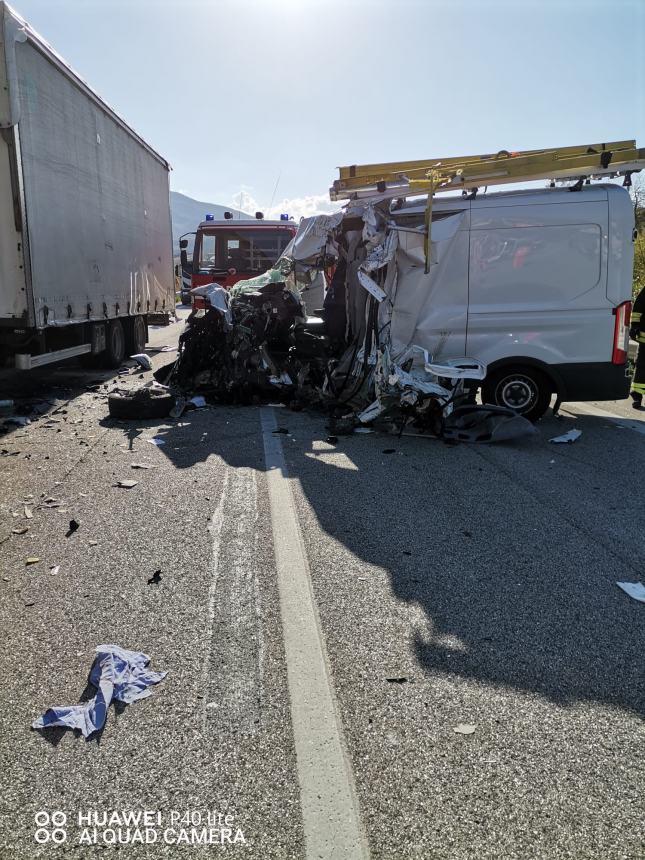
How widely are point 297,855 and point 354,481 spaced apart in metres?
3.64

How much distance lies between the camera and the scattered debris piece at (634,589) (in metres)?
3.37

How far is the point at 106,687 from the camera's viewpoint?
8.27 feet

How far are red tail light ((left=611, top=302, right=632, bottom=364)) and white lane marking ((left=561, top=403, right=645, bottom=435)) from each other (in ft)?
3.23

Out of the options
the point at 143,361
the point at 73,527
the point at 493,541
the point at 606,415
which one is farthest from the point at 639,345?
the point at 143,361

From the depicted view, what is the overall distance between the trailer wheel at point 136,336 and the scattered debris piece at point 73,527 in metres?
9.67

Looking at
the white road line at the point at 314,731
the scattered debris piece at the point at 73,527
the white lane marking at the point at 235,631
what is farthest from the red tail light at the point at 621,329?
the scattered debris piece at the point at 73,527

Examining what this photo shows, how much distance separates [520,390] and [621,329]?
3.93 feet

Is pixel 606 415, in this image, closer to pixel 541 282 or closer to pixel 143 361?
pixel 541 282

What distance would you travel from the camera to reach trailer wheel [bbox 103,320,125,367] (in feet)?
39.2

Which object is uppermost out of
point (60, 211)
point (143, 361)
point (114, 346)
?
point (60, 211)

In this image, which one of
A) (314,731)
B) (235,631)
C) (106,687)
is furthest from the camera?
(235,631)

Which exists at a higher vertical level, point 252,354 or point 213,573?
point 252,354

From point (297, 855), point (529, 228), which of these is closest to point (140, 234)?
Answer: point (529, 228)

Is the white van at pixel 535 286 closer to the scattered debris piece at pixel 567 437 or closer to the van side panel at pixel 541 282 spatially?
the van side panel at pixel 541 282
